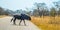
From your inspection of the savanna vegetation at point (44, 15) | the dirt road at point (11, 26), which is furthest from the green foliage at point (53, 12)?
the dirt road at point (11, 26)

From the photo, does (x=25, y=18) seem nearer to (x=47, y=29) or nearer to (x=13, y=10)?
(x=13, y=10)

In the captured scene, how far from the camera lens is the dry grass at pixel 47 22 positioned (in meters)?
1.21

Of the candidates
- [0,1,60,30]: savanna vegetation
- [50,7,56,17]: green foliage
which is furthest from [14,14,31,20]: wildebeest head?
[50,7,56,17]: green foliage

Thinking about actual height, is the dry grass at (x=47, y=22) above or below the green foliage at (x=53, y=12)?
below

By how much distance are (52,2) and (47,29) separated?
0.37 metres

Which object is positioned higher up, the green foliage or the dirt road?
the green foliage

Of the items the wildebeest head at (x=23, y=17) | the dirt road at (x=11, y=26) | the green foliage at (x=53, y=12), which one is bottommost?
the dirt road at (x=11, y=26)

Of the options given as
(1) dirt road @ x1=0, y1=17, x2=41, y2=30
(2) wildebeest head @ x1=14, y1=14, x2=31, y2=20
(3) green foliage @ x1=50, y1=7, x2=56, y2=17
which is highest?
(3) green foliage @ x1=50, y1=7, x2=56, y2=17

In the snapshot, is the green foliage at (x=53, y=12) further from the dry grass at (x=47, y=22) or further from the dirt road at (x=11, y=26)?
the dirt road at (x=11, y=26)

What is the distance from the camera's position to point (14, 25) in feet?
4.19

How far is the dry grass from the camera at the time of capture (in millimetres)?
1209

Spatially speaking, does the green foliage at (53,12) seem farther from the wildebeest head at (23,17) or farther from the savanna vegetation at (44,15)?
the wildebeest head at (23,17)

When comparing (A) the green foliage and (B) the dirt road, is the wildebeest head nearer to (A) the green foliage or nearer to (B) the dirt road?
(B) the dirt road

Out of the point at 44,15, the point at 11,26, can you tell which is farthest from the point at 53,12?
the point at 11,26
